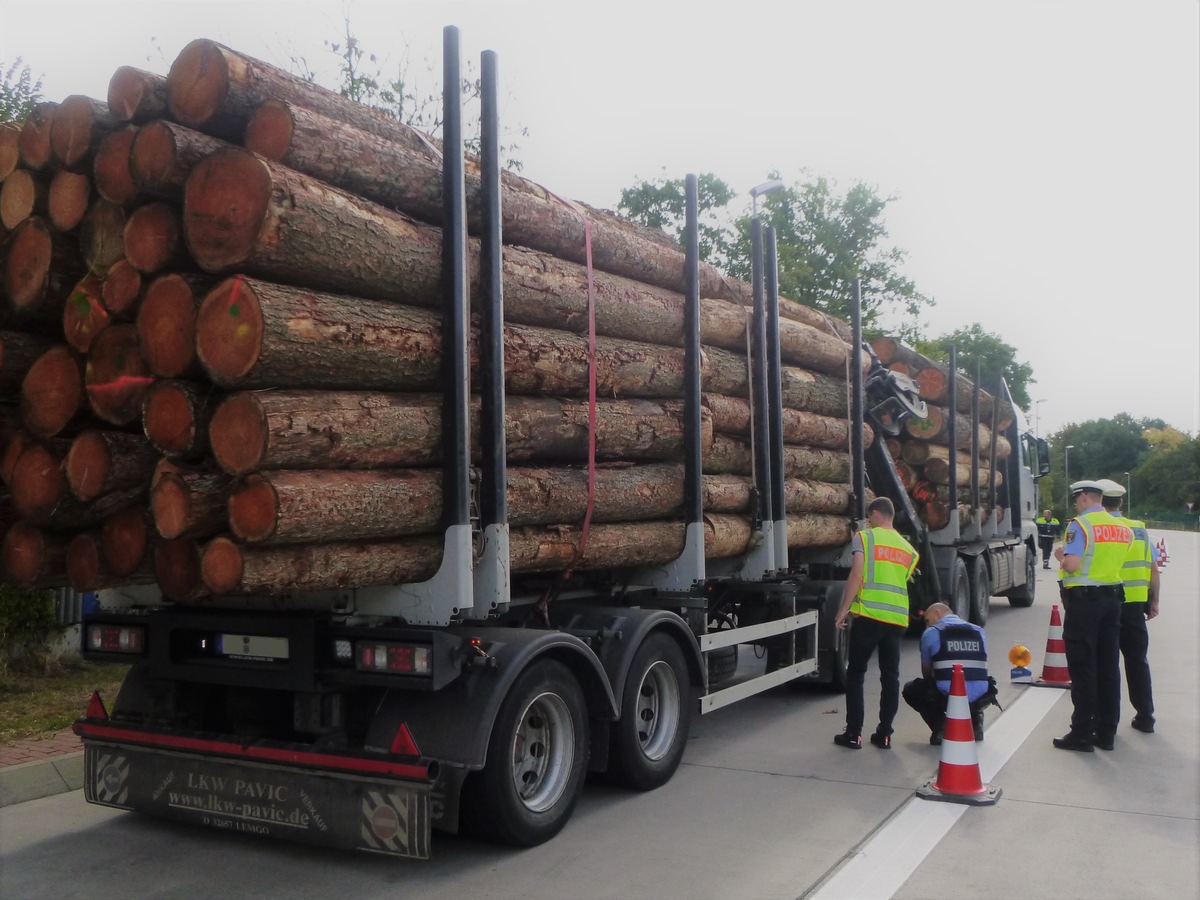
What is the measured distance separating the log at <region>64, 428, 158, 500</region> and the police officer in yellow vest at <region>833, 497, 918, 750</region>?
4.63 m

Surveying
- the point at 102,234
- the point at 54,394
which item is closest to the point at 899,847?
the point at 54,394

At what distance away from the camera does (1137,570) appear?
791 centimetres

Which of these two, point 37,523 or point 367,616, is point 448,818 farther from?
point 37,523

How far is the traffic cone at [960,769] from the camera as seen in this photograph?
245 inches

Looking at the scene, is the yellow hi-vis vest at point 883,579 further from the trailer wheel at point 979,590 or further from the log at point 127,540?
the trailer wheel at point 979,590

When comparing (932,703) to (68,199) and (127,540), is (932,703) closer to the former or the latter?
(127,540)

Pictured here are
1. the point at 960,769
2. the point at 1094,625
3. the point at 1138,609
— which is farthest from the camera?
the point at 1138,609

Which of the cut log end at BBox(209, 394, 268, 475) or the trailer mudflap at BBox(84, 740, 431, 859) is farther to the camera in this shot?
the trailer mudflap at BBox(84, 740, 431, 859)

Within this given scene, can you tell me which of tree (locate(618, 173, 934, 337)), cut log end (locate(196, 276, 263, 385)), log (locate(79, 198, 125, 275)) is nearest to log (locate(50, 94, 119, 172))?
log (locate(79, 198, 125, 275))

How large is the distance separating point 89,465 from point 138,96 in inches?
65.0

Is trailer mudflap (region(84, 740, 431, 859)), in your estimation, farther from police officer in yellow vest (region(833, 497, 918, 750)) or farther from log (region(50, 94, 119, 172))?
police officer in yellow vest (region(833, 497, 918, 750))

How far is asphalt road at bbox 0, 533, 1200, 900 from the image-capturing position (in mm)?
4926

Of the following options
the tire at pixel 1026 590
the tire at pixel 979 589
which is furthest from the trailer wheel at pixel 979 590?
the tire at pixel 1026 590

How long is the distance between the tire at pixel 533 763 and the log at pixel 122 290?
243 centimetres
